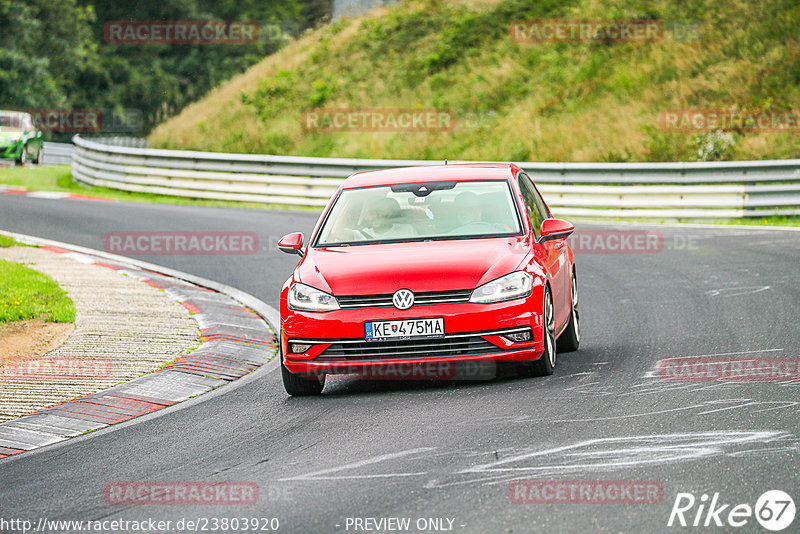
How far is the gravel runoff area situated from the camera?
8633 millimetres

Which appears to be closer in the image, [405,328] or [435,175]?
[405,328]

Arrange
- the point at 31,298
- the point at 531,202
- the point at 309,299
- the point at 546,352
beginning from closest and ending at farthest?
1. the point at 309,299
2. the point at 546,352
3. the point at 531,202
4. the point at 31,298

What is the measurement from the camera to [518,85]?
31984 mm

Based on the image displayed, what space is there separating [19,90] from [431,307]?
44.1m

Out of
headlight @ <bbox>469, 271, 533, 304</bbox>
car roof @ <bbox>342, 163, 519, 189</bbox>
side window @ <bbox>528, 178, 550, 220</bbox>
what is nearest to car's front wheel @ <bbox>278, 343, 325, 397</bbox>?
headlight @ <bbox>469, 271, 533, 304</bbox>

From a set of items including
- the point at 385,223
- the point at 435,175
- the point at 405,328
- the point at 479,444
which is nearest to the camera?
the point at 479,444

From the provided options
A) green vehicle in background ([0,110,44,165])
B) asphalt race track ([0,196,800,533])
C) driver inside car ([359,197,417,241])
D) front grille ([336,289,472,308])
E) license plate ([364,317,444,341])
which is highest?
green vehicle in background ([0,110,44,165])

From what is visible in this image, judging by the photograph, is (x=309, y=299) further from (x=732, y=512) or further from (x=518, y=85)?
(x=518, y=85)

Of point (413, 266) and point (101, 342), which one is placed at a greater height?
point (413, 266)

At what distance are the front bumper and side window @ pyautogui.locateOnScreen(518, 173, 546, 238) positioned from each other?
1.23 meters

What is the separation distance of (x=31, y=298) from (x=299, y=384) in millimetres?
4846

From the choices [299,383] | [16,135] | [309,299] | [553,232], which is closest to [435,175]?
[553,232]

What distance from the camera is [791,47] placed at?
27547mm

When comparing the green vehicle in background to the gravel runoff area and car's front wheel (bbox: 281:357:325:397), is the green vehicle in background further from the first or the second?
car's front wheel (bbox: 281:357:325:397)
